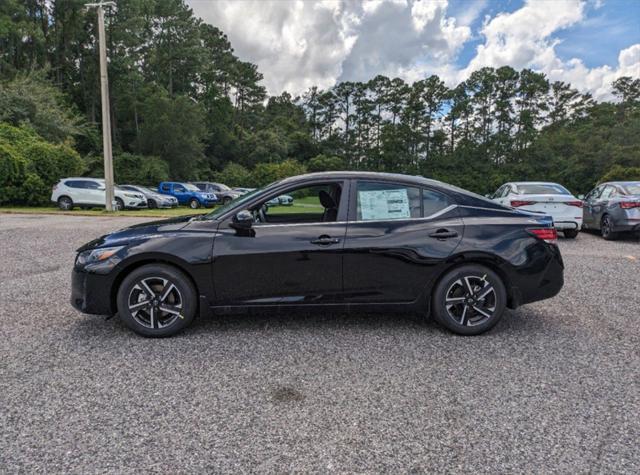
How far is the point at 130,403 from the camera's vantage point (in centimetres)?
261

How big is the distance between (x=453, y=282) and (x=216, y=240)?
85.2 inches

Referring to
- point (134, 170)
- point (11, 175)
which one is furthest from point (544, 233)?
point (134, 170)

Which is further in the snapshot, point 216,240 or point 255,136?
point 255,136

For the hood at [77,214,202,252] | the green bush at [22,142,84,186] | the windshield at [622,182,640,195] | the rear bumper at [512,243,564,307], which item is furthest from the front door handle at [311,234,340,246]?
the green bush at [22,142,84,186]

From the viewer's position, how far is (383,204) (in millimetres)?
3818

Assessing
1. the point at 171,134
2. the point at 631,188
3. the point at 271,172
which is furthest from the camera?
the point at 271,172

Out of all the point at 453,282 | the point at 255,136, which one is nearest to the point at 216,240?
the point at 453,282

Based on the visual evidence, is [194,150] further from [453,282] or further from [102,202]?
[453,282]

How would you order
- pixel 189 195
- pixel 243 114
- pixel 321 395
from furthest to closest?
pixel 243 114 → pixel 189 195 → pixel 321 395

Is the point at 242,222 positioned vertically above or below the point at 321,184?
below

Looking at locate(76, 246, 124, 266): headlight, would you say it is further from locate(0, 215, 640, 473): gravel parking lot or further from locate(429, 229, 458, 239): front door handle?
locate(429, 229, 458, 239): front door handle

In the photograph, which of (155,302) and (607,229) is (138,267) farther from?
(607,229)

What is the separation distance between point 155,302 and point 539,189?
31.7ft

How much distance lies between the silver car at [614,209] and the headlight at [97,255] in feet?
35.2
